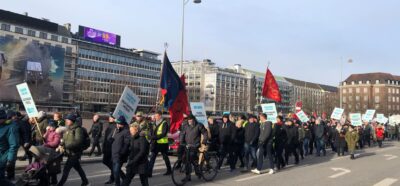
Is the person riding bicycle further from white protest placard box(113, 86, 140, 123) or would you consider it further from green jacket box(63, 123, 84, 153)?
green jacket box(63, 123, 84, 153)

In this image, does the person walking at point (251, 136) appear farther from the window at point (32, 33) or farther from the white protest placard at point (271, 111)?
the window at point (32, 33)

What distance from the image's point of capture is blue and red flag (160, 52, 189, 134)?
544 inches

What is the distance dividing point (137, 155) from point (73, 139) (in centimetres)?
146

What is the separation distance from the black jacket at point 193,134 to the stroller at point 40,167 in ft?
11.4

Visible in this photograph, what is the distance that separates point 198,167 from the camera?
10875 mm

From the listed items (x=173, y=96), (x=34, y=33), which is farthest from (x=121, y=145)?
(x=34, y=33)

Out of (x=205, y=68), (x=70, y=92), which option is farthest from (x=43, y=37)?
(x=205, y=68)

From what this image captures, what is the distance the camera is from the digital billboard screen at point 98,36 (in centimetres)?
10612

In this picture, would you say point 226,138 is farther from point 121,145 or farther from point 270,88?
point 270,88

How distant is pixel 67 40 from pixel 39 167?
9976 cm

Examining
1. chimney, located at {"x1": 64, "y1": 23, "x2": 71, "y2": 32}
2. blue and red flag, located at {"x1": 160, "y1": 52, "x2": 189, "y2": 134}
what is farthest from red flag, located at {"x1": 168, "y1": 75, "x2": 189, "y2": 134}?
chimney, located at {"x1": 64, "y1": 23, "x2": 71, "y2": 32}

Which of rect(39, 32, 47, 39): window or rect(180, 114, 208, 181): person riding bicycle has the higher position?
rect(39, 32, 47, 39): window

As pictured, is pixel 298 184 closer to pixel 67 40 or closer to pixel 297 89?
pixel 67 40

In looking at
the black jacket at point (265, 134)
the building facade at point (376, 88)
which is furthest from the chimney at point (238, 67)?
the black jacket at point (265, 134)
